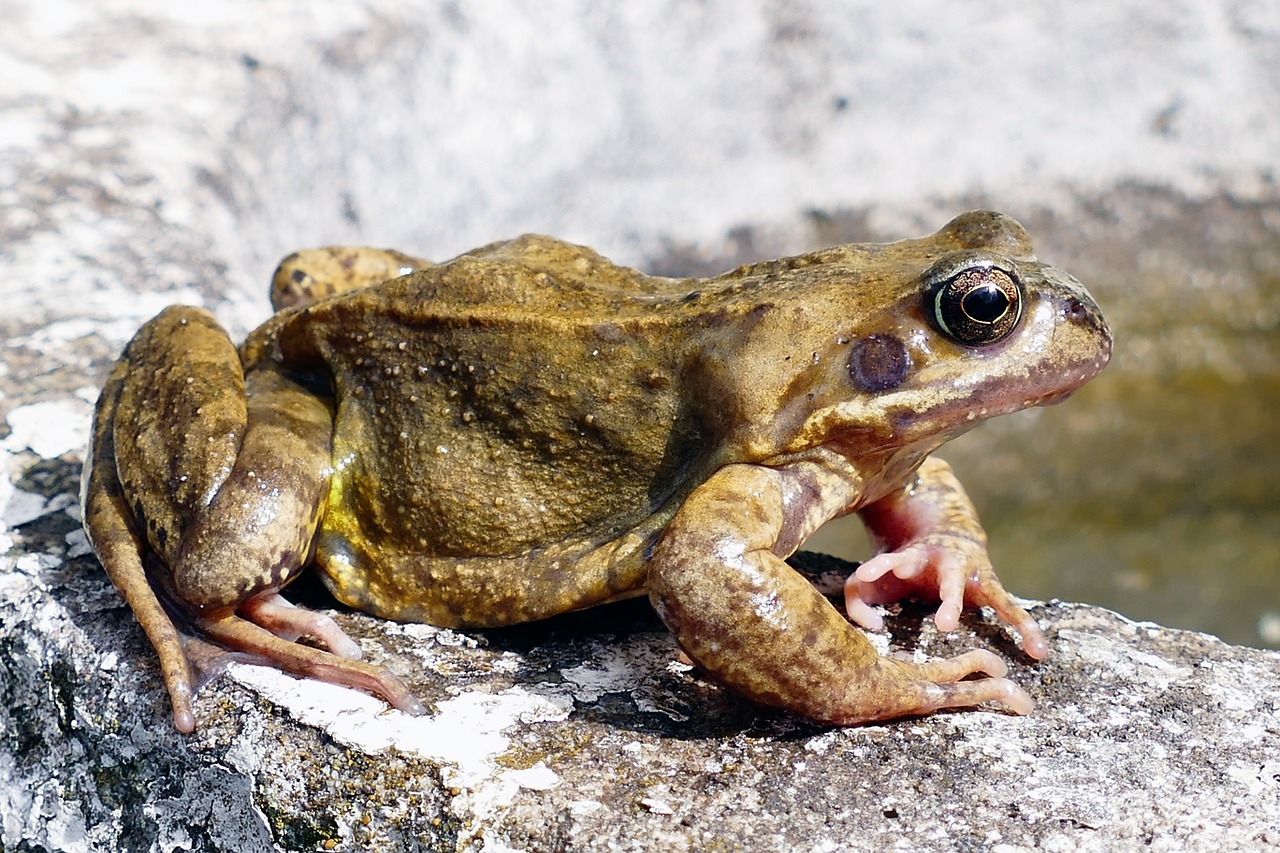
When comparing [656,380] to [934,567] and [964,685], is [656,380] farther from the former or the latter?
[964,685]

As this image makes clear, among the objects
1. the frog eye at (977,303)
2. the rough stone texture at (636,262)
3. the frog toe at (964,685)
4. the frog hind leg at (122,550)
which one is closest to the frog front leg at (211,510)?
the frog hind leg at (122,550)

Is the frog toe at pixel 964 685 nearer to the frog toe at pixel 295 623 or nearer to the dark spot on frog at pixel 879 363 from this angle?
the dark spot on frog at pixel 879 363

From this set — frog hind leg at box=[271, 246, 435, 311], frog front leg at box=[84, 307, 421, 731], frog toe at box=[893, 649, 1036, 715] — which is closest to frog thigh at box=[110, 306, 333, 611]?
frog front leg at box=[84, 307, 421, 731]

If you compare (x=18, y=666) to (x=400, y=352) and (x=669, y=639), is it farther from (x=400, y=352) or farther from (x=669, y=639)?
(x=669, y=639)

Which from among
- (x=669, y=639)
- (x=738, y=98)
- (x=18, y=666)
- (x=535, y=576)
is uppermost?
(x=738, y=98)

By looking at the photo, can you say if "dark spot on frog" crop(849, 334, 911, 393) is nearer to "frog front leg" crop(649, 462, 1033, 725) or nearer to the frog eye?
the frog eye

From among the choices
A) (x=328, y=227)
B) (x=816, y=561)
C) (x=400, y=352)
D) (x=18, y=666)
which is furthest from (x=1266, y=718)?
(x=328, y=227)

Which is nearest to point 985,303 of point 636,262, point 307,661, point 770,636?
point 770,636
